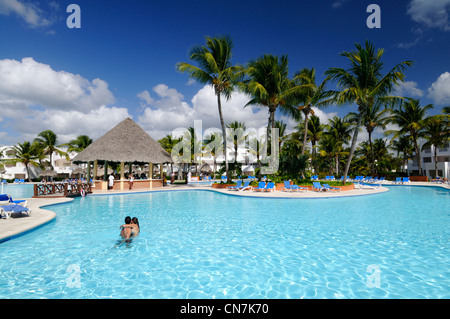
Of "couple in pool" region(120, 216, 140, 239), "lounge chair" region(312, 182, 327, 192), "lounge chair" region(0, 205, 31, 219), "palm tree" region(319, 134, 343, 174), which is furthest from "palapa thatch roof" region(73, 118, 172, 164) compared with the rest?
"palm tree" region(319, 134, 343, 174)

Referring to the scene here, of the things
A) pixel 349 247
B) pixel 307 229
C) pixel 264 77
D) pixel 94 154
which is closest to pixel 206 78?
pixel 264 77

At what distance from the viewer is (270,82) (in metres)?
19.5

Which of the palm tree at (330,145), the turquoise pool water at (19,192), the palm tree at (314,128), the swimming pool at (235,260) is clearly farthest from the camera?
the palm tree at (330,145)

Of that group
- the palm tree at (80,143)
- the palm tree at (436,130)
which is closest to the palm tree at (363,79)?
the palm tree at (436,130)

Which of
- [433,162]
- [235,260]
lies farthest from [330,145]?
[235,260]

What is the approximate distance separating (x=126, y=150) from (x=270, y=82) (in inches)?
551

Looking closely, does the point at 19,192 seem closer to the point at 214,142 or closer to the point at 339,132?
the point at 214,142

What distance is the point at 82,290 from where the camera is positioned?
12.5 feet

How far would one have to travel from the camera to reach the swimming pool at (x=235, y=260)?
382cm

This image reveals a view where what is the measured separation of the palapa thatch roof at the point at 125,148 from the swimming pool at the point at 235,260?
42.1ft

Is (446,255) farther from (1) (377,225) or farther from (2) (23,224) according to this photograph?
(2) (23,224)

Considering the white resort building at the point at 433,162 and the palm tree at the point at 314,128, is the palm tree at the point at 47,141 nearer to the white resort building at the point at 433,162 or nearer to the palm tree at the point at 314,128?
the palm tree at the point at 314,128
